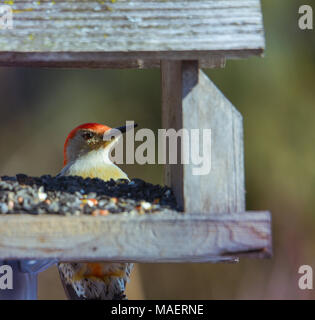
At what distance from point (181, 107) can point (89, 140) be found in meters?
1.39

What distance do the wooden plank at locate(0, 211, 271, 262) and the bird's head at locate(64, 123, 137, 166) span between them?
1421 millimetres

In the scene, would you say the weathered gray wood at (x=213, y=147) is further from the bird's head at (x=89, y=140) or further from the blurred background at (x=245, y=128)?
the blurred background at (x=245, y=128)

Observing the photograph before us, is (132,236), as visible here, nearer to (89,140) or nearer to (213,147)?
(213,147)

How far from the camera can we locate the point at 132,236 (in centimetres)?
257

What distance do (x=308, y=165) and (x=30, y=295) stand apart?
433 centimetres

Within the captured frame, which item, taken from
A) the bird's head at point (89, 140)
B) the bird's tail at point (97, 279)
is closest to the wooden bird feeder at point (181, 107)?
the bird's tail at point (97, 279)

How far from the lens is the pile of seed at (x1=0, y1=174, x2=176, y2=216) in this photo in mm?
2684

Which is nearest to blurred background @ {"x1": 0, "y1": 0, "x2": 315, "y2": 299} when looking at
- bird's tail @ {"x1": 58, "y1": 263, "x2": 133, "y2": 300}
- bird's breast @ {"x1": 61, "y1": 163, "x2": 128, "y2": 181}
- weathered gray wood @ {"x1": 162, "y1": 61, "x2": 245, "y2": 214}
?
bird's breast @ {"x1": 61, "y1": 163, "x2": 128, "y2": 181}

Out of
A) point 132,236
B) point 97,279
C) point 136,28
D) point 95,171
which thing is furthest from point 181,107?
point 97,279

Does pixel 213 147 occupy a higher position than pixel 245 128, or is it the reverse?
pixel 245 128

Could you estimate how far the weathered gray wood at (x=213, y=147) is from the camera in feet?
8.79

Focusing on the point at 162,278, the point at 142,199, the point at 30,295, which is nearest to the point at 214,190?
the point at 142,199

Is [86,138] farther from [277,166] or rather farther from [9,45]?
[277,166]

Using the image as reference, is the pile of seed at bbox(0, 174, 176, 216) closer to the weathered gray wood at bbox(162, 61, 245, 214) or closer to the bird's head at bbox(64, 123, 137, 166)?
the weathered gray wood at bbox(162, 61, 245, 214)
